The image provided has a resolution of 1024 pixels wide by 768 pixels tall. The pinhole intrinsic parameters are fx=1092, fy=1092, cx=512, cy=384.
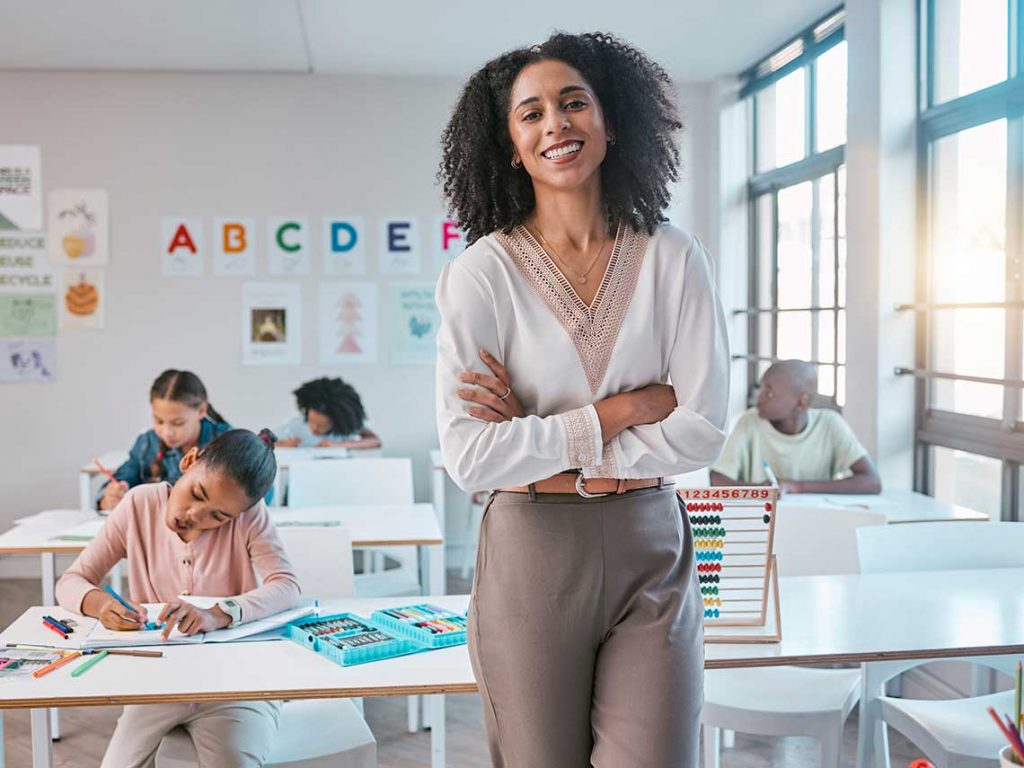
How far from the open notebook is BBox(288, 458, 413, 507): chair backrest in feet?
5.94

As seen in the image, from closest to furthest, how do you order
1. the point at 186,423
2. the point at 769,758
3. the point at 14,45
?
the point at 769,758 → the point at 186,423 → the point at 14,45

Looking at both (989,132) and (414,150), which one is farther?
(414,150)

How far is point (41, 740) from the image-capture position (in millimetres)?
2316

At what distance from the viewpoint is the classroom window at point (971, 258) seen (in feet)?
11.8

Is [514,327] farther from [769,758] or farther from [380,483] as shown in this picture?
[380,483]

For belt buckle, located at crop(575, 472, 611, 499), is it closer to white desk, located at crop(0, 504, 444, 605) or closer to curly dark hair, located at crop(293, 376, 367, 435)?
white desk, located at crop(0, 504, 444, 605)

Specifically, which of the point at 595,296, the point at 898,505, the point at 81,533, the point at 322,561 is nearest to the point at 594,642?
the point at 595,296

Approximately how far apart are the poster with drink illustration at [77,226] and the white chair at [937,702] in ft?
15.6

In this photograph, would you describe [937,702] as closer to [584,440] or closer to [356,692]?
[356,692]

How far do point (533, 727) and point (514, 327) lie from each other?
21.6 inches

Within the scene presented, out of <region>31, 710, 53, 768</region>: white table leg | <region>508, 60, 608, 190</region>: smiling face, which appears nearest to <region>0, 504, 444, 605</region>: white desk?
<region>31, 710, 53, 768</region>: white table leg

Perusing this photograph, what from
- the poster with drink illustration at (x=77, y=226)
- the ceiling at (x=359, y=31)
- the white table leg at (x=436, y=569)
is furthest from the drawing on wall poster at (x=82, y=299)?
A: the white table leg at (x=436, y=569)

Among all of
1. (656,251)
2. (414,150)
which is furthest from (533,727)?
(414,150)

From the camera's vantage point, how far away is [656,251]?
158 cm
